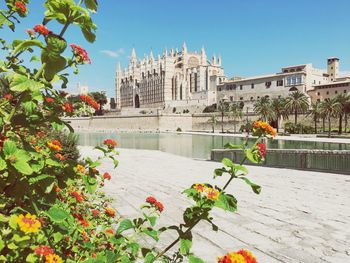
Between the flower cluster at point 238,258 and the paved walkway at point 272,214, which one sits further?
the paved walkway at point 272,214

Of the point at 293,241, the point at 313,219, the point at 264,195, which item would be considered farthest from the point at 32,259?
the point at 264,195

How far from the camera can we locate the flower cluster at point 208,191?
2.00m

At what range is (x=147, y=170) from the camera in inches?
530

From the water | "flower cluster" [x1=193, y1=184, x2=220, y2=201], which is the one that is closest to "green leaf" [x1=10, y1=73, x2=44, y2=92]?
"flower cluster" [x1=193, y1=184, x2=220, y2=201]

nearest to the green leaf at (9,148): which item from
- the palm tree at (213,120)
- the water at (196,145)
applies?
the water at (196,145)

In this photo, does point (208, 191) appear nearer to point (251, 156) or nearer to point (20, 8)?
point (251, 156)

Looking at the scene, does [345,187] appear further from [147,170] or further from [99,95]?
[99,95]

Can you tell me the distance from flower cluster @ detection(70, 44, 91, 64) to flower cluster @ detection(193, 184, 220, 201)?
1.10 m

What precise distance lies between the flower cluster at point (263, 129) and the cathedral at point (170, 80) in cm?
9589

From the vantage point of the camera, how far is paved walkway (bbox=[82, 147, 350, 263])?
4.79m

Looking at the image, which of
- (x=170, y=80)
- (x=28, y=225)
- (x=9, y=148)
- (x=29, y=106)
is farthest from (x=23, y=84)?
(x=170, y=80)

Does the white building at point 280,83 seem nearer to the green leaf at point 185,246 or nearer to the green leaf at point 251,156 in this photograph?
the green leaf at point 251,156

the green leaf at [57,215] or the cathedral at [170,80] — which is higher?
the cathedral at [170,80]

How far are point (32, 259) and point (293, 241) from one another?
4.58 metres
